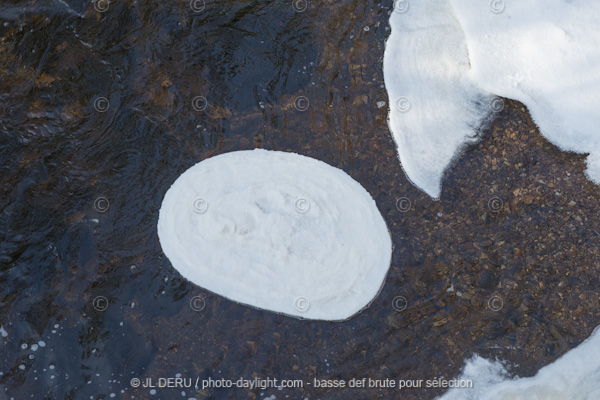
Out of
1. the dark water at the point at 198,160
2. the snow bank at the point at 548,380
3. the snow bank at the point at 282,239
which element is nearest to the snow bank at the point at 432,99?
the dark water at the point at 198,160

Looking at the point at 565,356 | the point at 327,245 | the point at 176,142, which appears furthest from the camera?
the point at 176,142

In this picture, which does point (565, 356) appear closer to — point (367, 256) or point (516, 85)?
point (367, 256)

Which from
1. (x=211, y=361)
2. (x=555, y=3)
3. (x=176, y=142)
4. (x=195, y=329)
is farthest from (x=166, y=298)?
(x=555, y=3)

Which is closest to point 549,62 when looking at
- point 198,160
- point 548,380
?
point 548,380

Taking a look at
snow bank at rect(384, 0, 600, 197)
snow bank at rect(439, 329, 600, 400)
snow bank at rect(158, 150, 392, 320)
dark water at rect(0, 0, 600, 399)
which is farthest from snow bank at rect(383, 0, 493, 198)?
snow bank at rect(439, 329, 600, 400)

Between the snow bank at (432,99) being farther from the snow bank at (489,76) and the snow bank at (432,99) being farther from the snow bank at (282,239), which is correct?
the snow bank at (282,239)
